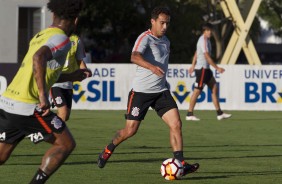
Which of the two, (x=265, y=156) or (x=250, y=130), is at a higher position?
(x=265, y=156)

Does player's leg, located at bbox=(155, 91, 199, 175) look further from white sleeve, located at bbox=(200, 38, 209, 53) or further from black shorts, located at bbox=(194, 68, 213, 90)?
black shorts, located at bbox=(194, 68, 213, 90)

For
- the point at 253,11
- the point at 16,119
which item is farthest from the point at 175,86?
the point at 16,119

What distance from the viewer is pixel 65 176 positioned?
13.1m

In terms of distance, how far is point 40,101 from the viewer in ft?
32.0

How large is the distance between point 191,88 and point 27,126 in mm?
20304

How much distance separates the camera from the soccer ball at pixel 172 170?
12863mm

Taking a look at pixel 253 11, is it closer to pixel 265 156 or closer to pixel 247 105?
pixel 247 105

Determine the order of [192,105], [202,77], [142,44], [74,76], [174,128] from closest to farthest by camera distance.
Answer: [74,76], [174,128], [142,44], [192,105], [202,77]

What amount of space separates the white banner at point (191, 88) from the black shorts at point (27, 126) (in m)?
19.2

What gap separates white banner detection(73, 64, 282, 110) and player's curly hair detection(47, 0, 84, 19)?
19.4 m

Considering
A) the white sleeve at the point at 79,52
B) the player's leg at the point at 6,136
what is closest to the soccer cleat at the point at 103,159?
the white sleeve at the point at 79,52

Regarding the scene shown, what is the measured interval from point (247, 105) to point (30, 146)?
1384 cm

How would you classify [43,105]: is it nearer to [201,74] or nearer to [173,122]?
→ [173,122]

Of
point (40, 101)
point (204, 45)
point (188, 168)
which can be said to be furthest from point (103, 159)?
point (204, 45)
